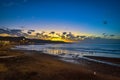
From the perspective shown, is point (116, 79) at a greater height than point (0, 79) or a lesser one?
lesser

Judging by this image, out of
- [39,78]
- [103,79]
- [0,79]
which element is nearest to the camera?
[0,79]

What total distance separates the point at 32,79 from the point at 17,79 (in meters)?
1.34

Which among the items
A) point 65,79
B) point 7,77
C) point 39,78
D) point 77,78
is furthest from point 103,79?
point 7,77

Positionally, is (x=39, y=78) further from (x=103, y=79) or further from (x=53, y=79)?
(x=103, y=79)

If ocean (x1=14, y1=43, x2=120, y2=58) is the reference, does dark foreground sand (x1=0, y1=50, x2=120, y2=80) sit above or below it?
above

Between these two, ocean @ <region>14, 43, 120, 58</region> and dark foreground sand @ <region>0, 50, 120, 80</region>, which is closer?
dark foreground sand @ <region>0, 50, 120, 80</region>

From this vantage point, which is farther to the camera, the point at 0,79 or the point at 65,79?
the point at 65,79

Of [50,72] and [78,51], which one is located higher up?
[50,72]

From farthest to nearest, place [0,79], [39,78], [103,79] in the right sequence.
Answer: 1. [103,79]
2. [39,78]
3. [0,79]

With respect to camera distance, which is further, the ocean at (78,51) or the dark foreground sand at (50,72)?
the ocean at (78,51)

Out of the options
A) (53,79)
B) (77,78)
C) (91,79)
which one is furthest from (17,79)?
(91,79)

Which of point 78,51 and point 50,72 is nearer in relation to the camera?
point 50,72

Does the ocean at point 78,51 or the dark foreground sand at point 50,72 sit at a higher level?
the dark foreground sand at point 50,72

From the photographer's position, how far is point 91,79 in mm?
15453
